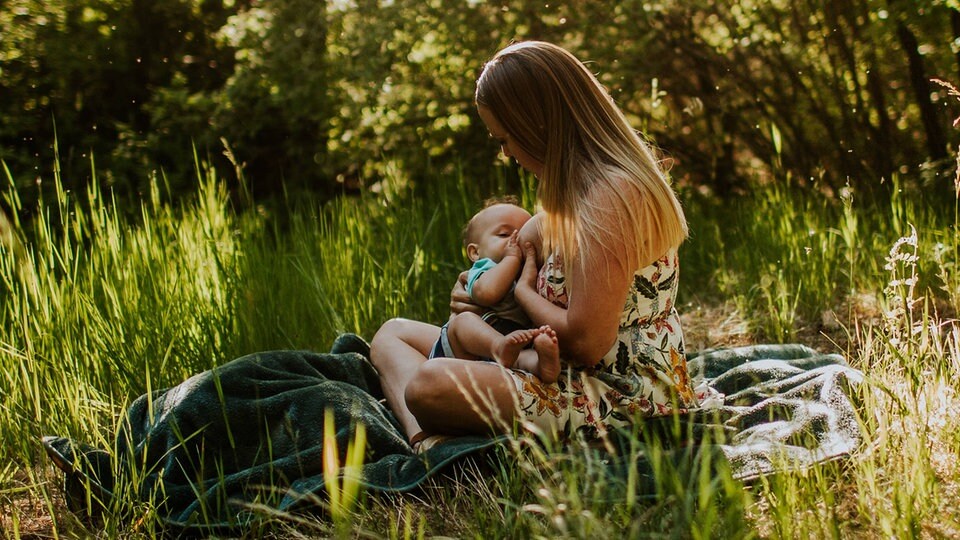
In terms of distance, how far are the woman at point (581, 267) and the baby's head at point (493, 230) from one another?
1.07 ft

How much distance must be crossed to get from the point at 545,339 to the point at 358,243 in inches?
77.9

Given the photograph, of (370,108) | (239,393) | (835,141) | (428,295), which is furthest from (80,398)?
(835,141)

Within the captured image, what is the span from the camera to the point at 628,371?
2471mm

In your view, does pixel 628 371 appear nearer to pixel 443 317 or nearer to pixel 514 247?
pixel 514 247

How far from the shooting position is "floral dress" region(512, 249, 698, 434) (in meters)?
2.41

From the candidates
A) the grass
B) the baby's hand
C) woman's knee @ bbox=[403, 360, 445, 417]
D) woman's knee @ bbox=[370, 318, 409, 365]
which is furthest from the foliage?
woman's knee @ bbox=[403, 360, 445, 417]

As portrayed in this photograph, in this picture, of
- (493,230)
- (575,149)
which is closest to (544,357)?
(575,149)

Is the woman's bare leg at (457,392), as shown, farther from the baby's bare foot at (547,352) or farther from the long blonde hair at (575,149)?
the long blonde hair at (575,149)

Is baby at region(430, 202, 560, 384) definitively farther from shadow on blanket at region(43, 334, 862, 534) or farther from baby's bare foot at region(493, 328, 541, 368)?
shadow on blanket at region(43, 334, 862, 534)

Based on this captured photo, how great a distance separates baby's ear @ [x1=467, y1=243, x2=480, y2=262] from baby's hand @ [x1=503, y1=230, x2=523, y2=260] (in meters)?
0.28

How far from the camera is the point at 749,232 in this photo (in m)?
4.31

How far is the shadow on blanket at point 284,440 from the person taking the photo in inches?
87.2

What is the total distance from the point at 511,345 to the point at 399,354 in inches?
29.5

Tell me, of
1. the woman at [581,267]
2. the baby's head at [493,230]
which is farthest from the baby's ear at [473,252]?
the woman at [581,267]
